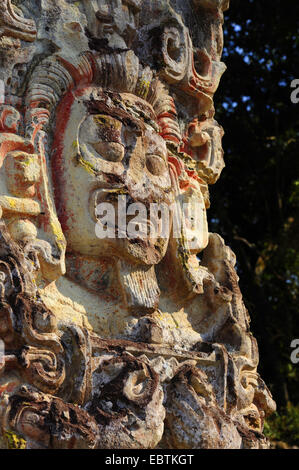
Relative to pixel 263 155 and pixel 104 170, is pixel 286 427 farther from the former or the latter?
pixel 104 170

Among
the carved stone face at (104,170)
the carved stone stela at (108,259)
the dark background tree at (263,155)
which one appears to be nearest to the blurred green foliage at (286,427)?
the dark background tree at (263,155)

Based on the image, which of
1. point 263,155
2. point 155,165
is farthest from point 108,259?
point 263,155

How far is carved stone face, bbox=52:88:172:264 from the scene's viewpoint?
171 inches

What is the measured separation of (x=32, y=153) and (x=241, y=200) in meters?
5.35

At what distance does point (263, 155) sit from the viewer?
364 inches

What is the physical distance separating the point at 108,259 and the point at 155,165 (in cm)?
62

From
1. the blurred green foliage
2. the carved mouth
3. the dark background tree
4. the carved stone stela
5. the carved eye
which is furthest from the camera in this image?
the dark background tree

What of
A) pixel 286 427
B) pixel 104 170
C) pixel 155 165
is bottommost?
pixel 286 427

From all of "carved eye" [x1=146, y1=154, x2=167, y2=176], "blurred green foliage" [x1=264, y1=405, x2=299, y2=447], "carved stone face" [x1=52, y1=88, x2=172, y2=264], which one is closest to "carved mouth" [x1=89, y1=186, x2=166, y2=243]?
"carved stone face" [x1=52, y1=88, x2=172, y2=264]

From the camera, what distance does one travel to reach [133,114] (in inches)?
183

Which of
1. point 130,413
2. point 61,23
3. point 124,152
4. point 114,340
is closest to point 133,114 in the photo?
point 124,152

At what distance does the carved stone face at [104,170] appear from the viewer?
4.34 meters

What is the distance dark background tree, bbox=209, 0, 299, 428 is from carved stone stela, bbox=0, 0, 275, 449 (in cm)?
385

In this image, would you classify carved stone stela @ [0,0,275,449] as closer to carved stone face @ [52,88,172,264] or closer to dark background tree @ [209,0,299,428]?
carved stone face @ [52,88,172,264]
